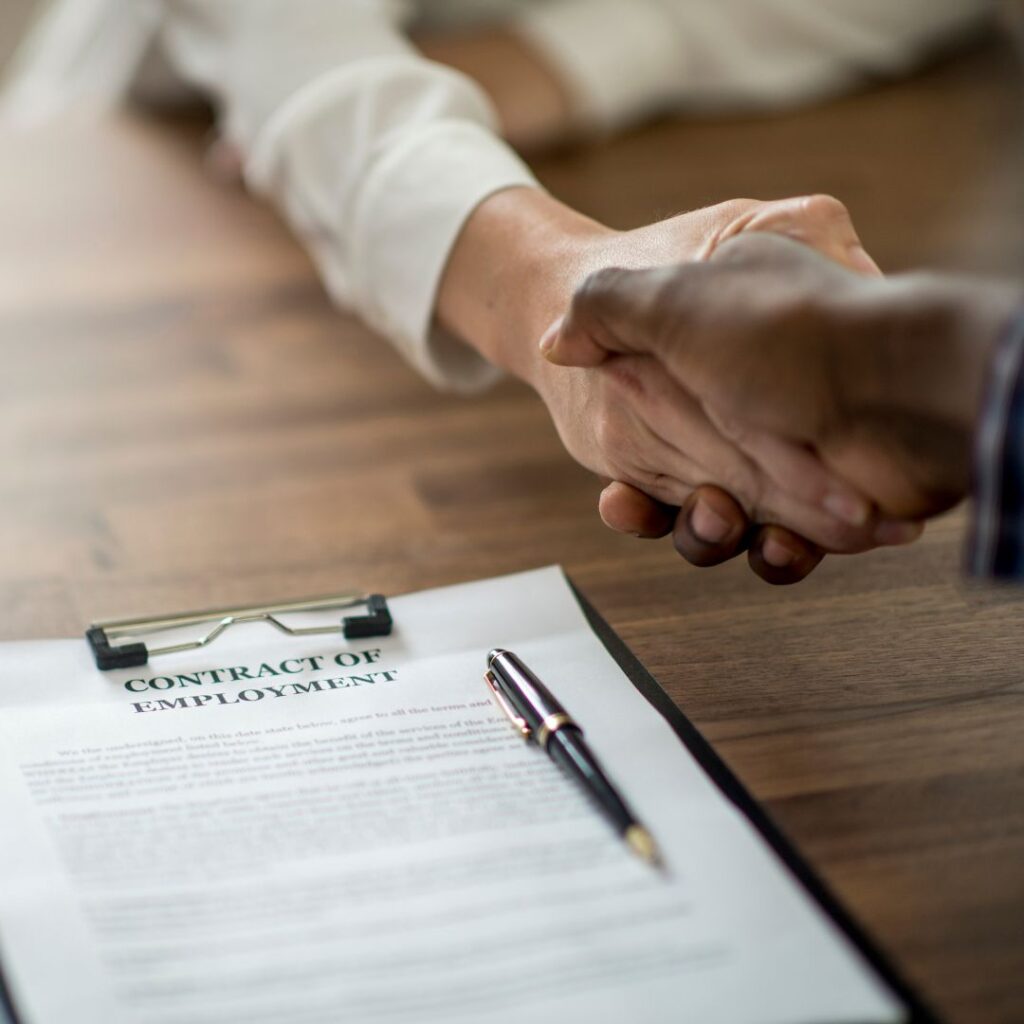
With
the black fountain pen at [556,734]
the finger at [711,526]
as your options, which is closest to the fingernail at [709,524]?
the finger at [711,526]

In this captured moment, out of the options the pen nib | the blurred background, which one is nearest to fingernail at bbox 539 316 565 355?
the pen nib

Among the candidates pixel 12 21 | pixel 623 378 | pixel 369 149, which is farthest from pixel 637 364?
pixel 12 21

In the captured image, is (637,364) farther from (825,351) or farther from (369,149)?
(369,149)

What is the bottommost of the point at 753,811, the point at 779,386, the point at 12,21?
the point at 12,21

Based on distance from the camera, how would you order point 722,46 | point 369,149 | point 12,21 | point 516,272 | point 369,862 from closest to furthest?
point 369,862 → point 516,272 → point 369,149 → point 722,46 → point 12,21

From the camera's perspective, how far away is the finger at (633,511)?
65 centimetres

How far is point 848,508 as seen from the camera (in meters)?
0.57

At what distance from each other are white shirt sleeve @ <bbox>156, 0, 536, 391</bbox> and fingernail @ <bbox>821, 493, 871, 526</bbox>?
1.11 feet

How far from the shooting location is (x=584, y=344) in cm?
61

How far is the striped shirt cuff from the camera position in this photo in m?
0.47

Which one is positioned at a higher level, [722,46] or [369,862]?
[369,862]

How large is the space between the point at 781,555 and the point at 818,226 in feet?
0.48

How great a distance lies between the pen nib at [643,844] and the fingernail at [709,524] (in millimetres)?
180

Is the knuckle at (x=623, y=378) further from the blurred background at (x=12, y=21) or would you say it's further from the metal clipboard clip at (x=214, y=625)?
the blurred background at (x=12, y=21)
